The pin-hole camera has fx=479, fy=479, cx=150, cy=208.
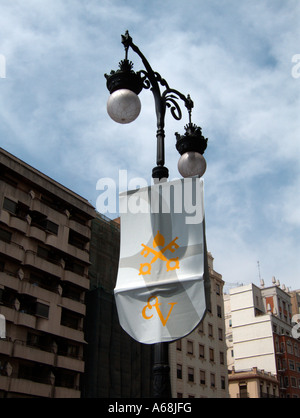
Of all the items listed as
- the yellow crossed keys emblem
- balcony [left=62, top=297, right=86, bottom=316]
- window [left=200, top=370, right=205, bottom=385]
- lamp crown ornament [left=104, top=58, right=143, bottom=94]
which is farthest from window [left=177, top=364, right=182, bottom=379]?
the yellow crossed keys emblem

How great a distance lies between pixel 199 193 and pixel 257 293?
65029 mm

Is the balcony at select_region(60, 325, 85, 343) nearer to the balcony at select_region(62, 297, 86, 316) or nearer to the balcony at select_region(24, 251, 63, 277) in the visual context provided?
the balcony at select_region(62, 297, 86, 316)

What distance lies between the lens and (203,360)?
4659 cm

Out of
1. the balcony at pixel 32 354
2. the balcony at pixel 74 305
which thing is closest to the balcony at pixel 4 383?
the balcony at pixel 32 354

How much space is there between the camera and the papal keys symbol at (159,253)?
5320 mm

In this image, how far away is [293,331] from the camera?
224 ft

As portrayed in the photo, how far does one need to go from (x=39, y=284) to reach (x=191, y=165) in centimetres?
2984

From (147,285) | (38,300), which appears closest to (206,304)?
(147,285)

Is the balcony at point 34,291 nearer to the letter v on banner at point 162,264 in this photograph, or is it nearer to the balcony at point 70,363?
the balcony at point 70,363

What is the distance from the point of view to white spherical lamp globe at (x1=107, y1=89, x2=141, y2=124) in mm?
6707

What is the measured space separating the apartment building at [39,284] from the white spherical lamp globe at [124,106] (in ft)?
88.6

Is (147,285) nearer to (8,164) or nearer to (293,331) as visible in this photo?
(8,164)

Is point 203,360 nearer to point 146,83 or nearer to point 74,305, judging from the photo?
point 74,305

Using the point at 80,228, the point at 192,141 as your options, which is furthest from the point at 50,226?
the point at 192,141
